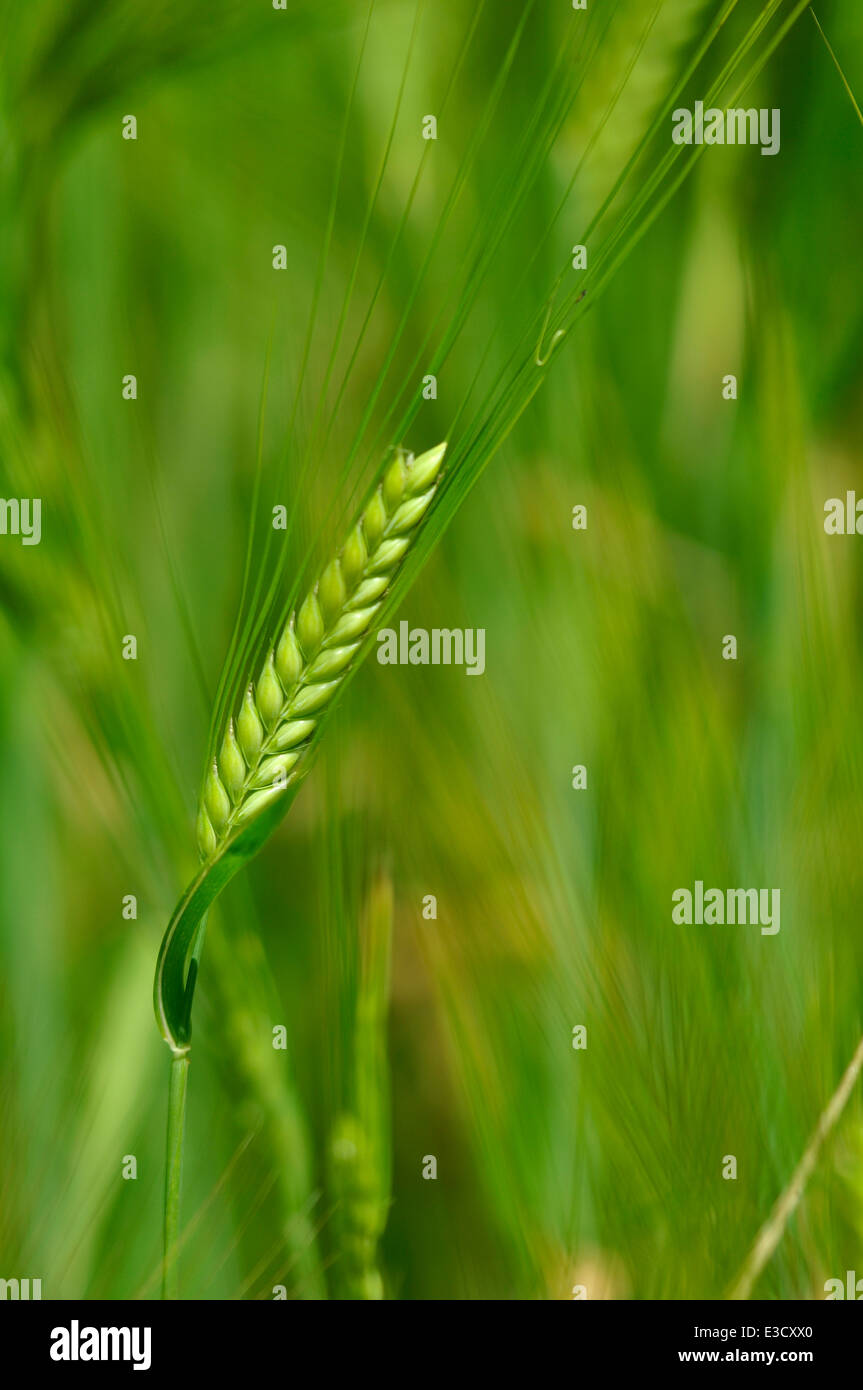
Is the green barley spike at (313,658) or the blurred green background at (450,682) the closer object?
the green barley spike at (313,658)

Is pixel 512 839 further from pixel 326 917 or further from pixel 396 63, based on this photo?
pixel 396 63

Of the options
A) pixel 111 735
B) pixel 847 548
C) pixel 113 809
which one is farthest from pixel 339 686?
pixel 847 548
